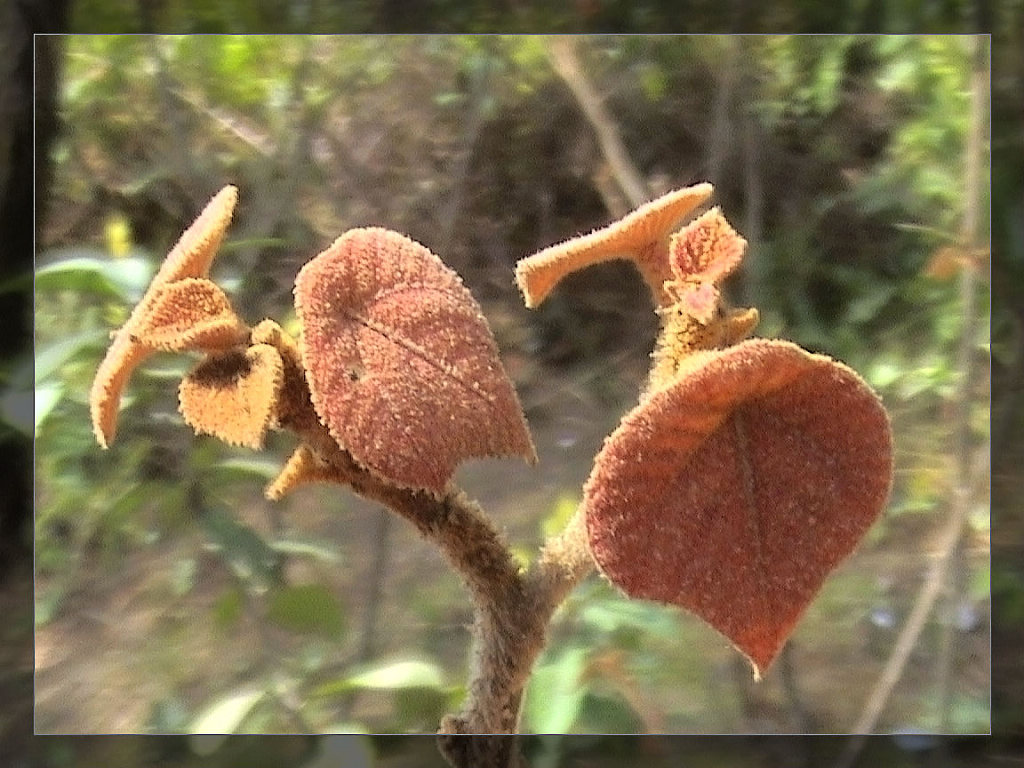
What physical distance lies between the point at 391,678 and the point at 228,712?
0.26ft

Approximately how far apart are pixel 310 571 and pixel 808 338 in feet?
0.86

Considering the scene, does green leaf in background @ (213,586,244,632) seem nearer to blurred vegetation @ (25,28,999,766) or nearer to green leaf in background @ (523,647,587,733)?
blurred vegetation @ (25,28,999,766)

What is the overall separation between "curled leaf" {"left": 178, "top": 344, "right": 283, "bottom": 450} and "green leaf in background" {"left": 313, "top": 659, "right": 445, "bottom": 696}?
Answer: 20cm

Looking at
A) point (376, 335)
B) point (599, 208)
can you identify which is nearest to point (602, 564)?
point (376, 335)

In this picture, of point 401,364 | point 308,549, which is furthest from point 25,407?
point 401,364

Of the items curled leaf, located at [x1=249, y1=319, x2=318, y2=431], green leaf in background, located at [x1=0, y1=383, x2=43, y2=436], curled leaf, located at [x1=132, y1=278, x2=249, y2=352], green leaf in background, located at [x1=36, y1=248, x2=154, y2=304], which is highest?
curled leaf, located at [x1=132, y1=278, x2=249, y2=352]

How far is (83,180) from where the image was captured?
1.42 feet

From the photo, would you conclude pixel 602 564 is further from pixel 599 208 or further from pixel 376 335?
pixel 599 208

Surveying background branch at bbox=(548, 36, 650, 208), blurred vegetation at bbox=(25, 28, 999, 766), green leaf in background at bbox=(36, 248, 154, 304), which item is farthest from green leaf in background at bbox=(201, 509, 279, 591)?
background branch at bbox=(548, 36, 650, 208)

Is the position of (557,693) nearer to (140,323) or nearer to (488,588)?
(488,588)

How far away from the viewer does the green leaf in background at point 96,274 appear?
16.1 inches

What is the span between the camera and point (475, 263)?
1.37 ft

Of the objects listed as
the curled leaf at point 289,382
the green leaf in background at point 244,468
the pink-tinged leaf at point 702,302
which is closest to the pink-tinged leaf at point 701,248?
the pink-tinged leaf at point 702,302

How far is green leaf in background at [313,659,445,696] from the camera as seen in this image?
0.43 metres
